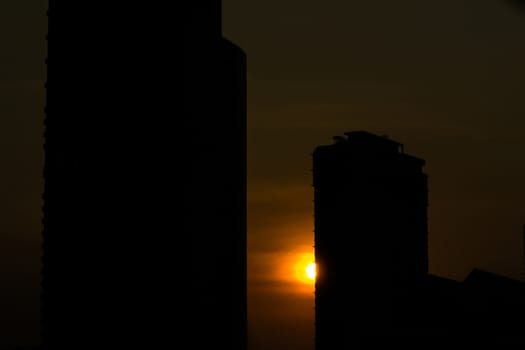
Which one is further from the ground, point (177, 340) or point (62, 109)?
point (62, 109)

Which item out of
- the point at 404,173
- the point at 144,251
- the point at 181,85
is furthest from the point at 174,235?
the point at 404,173

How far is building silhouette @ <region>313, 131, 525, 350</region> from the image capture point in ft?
361

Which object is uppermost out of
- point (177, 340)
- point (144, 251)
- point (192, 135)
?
point (192, 135)

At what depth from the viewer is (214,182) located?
332 ft

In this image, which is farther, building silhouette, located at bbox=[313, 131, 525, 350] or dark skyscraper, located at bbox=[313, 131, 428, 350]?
dark skyscraper, located at bbox=[313, 131, 428, 350]

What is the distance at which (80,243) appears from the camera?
278ft

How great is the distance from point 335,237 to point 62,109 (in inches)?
1990

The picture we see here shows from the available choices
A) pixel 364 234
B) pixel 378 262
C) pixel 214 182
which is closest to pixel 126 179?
pixel 214 182

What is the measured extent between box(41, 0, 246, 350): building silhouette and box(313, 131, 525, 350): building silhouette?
2978 cm

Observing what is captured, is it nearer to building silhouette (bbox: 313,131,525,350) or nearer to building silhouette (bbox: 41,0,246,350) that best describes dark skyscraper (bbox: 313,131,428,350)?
building silhouette (bbox: 313,131,525,350)

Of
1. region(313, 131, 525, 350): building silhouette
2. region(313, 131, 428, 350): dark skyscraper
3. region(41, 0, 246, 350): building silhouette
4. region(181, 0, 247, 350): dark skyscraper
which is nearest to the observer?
region(41, 0, 246, 350): building silhouette

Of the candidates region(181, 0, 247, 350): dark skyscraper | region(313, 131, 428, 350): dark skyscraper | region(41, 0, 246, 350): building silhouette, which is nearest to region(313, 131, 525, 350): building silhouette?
region(313, 131, 428, 350): dark skyscraper

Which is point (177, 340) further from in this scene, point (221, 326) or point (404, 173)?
point (404, 173)

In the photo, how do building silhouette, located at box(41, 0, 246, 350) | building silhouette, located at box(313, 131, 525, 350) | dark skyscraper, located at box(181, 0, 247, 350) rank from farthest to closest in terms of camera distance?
1. building silhouette, located at box(313, 131, 525, 350)
2. dark skyscraper, located at box(181, 0, 247, 350)
3. building silhouette, located at box(41, 0, 246, 350)
